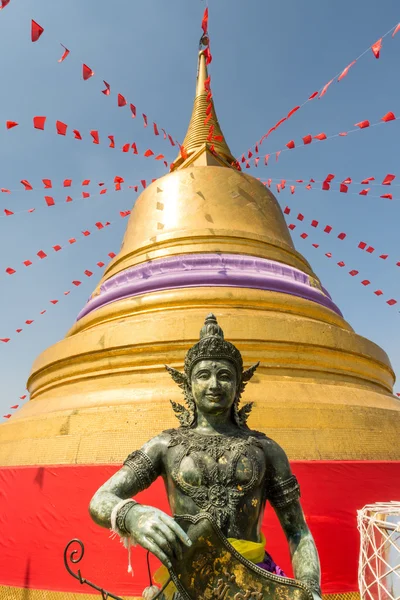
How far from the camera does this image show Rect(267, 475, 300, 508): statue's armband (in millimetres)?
2305

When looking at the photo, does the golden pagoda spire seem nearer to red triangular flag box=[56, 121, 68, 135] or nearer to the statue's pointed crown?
red triangular flag box=[56, 121, 68, 135]

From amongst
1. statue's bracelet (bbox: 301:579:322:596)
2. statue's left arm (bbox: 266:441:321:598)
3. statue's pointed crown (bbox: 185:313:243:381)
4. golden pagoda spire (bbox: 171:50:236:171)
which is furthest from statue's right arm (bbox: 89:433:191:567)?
golden pagoda spire (bbox: 171:50:236:171)

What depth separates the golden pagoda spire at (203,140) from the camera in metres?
9.81

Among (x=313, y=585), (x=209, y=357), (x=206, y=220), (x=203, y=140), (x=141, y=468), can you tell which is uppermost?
(x=203, y=140)

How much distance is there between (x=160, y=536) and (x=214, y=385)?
86cm

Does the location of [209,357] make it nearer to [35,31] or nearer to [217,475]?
[217,475]

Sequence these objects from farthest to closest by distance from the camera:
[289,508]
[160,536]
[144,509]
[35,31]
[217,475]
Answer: [35,31] < [289,508] < [217,475] < [144,509] < [160,536]

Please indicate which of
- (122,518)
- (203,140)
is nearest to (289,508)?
(122,518)

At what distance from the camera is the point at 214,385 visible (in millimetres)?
2416

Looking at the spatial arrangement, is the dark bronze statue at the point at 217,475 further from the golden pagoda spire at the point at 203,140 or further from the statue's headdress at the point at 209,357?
the golden pagoda spire at the point at 203,140

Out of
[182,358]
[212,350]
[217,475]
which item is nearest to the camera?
[217,475]

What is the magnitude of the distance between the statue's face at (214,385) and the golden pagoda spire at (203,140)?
7.72 meters

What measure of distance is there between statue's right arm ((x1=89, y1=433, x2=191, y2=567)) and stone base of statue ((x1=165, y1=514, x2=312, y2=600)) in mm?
78

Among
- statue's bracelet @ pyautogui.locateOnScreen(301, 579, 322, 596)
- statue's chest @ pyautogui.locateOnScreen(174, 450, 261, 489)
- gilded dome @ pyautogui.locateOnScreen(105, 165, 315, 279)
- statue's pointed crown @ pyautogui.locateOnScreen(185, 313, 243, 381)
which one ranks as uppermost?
gilded dome @ pyautogui.locateOnScreen(105, 165, 315, 279)
